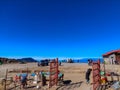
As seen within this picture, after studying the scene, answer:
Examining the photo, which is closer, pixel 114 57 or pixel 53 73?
pixel 53 73

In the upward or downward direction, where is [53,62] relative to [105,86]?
upward

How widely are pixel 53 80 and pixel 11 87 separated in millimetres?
6138

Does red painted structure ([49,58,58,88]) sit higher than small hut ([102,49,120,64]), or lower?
lower

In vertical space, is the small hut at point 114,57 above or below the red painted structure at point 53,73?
above

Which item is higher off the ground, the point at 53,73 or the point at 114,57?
the point at 114,57

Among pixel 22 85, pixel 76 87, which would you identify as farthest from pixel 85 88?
pixel 22 85

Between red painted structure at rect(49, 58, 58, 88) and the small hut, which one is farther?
the small hut

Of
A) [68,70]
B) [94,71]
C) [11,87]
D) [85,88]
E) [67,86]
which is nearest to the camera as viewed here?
[94,71]

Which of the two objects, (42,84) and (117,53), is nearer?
(42,84)

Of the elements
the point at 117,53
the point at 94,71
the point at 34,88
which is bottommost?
the point at 34,88

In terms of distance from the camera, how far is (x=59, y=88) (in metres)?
25.2

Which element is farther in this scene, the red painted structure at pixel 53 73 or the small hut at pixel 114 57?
the small hut at pixel 114 57

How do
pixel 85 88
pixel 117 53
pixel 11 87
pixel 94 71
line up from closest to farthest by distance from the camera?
1. pixel 94 71
2. pixel 85 88
3. pixel 11 87
4. pixel 117 53

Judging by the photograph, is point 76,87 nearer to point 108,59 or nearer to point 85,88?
point 85,88
